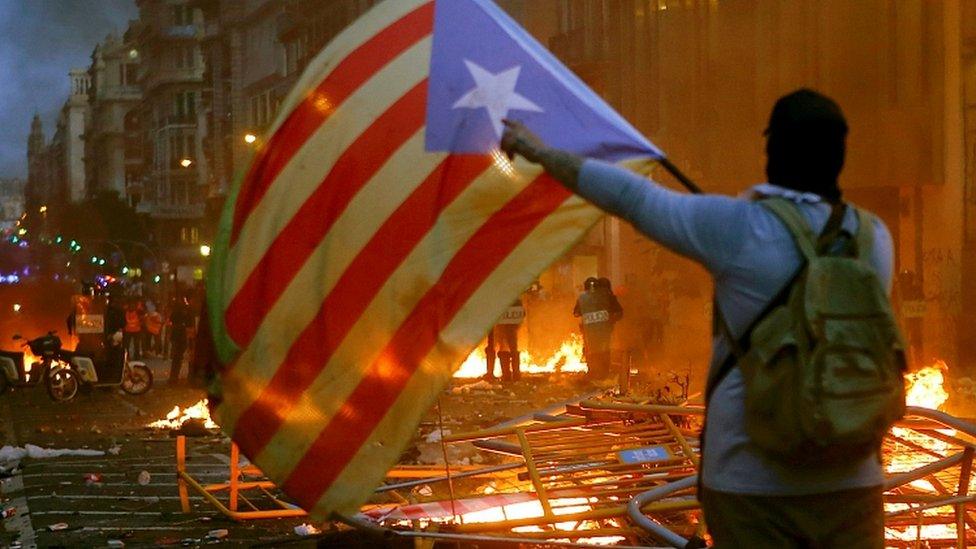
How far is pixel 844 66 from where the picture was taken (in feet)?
67.5

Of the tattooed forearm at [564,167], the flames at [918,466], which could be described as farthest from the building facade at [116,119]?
the tattooed forearm at [564,167]

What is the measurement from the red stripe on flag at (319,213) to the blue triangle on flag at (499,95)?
0.30 ft

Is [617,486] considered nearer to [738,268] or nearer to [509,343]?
[738,268]

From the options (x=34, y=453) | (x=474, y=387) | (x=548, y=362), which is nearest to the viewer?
(x=34, y=453)

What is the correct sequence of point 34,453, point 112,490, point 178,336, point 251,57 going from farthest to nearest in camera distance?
point 251,57 < point 178,336 < point 34,453 < point 112,490

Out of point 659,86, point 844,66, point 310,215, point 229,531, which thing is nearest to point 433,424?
point 229,531

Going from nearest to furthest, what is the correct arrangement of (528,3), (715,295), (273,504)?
(715,295)
(273,504)
(528,3)

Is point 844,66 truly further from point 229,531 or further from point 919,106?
point 229,531

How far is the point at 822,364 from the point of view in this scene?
2.54 metres

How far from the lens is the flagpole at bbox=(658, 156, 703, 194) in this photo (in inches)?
129

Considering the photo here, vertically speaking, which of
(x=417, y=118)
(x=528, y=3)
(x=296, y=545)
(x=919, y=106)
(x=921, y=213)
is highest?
(x=528, y=3)

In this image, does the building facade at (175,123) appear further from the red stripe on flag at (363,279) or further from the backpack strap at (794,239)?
the backpack strap at (794,239)

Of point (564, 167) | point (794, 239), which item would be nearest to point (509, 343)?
point (564, 167)

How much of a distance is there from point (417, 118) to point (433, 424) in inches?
349
